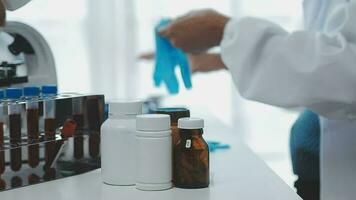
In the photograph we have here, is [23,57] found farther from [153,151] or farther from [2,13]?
[153,151]

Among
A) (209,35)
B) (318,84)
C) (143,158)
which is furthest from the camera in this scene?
(209,35)

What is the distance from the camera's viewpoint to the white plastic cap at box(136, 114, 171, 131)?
A: 0.75m

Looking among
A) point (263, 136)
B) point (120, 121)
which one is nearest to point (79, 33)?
point (263, 136)

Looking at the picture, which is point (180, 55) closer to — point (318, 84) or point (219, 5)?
point (318, 84)

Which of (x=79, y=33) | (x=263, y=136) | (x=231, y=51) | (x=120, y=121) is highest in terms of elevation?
(x=79, y=33)

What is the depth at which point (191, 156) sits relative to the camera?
77 cm

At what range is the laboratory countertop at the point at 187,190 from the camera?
752 millimetres

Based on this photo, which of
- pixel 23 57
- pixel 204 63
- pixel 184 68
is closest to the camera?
pixel 23 57

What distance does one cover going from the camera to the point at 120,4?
2527 mm

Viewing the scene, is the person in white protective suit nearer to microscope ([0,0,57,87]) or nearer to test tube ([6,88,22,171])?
microscope ([0,0,57,87])

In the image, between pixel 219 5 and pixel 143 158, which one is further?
pixel 219 5

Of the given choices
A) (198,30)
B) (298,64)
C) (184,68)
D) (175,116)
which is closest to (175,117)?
(175,116)

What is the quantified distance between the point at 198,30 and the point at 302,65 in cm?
27

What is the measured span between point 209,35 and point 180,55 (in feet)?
0.85
